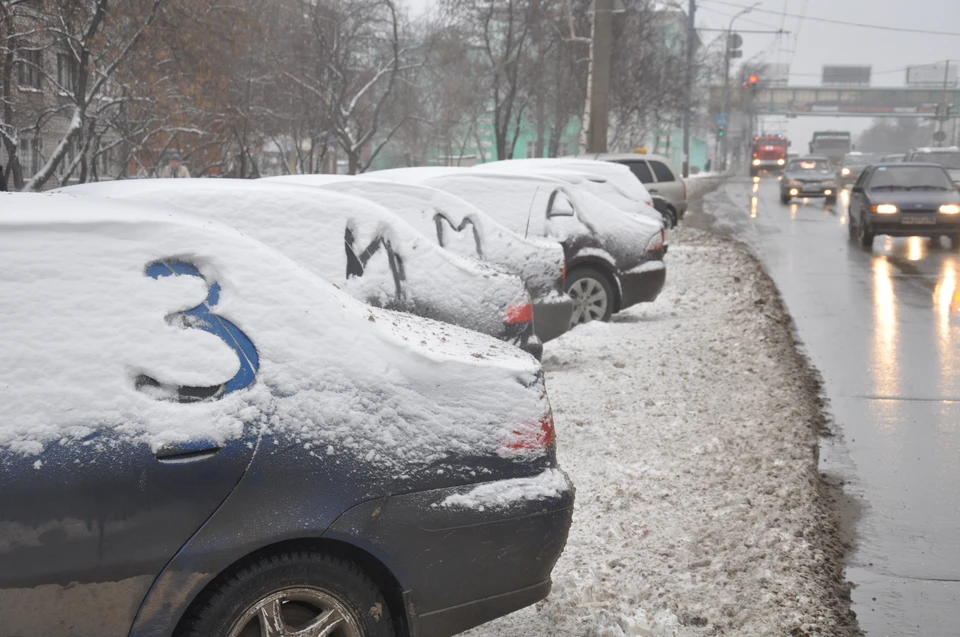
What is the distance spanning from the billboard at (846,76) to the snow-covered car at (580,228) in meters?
140

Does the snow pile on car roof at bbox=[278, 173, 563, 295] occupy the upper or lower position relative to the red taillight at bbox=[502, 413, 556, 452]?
upper

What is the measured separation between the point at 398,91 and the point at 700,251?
18.7m

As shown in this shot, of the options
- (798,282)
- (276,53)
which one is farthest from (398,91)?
(798,282)

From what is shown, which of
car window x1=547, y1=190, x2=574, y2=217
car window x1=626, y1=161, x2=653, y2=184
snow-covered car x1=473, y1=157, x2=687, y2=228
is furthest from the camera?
car window x1=626, y1=161, x2=653, y2=184

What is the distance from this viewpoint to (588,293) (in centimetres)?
1088

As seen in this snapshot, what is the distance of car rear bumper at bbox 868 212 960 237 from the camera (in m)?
19.8

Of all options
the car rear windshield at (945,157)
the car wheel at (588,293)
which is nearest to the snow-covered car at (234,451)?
the car wheel at (588,293)

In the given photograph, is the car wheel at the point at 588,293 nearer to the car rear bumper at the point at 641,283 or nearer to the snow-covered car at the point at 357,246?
the car rear bumper at the point at 641,283

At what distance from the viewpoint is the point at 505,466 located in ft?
11.2

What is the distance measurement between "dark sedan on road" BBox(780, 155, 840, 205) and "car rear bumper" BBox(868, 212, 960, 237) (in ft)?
56.0

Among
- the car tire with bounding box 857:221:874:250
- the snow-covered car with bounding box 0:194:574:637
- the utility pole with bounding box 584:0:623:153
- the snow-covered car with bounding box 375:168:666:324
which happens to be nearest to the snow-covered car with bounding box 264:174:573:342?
the snow-covered car with bounding box 375:168:666:324

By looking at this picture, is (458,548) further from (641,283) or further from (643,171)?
(643,171)

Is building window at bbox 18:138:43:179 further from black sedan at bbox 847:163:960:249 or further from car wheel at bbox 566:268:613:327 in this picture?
car wheel at bbox 566:268:613:327

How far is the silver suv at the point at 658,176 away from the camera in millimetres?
24453
